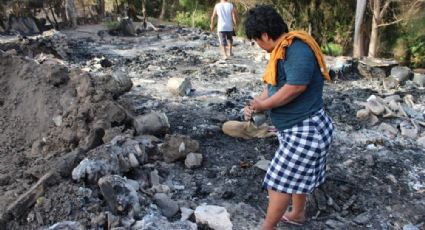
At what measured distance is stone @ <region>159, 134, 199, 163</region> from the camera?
412 centimetres

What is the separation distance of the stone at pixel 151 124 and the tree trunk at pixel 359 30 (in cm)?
832

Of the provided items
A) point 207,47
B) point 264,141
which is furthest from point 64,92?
point 207,47

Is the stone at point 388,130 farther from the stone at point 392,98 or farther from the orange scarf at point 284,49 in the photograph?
the orange scarf at point 284,49

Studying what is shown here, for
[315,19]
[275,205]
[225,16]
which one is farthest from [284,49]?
[315,19]

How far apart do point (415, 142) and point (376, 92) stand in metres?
1.96

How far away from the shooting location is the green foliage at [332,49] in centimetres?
1331

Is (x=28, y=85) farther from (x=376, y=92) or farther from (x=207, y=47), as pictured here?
(x=207, y=47)

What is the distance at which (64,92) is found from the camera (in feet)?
16.6

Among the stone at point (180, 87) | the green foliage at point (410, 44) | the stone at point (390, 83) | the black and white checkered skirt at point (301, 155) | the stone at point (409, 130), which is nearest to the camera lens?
the black and white checkered skirt at point (301, 155)

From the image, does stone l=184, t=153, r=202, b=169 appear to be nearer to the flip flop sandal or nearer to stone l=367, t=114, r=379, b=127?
the flip flop sandal

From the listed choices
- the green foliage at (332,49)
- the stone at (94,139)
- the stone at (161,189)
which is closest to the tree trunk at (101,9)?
the green foliage at (332,49)

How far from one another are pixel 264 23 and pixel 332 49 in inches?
451

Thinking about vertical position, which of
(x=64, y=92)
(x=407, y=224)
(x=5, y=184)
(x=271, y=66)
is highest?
(x=271, y=66)

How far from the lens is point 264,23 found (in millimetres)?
2561
